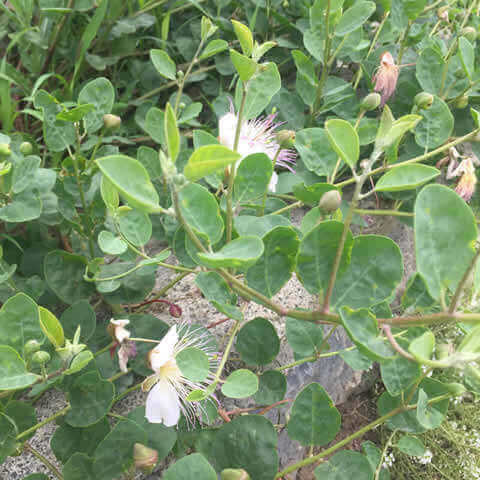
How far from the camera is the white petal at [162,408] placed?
2.45ft

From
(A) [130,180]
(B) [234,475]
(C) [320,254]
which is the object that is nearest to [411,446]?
(B) [234,475]

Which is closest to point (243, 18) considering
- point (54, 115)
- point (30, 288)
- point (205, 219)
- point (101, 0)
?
point (101, 0)

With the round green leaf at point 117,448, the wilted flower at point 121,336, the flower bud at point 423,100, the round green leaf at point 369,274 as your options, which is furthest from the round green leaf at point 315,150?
the round green leaf at point 117,448

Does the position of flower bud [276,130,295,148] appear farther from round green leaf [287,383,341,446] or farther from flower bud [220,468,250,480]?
flower bud [220,468,250,480]

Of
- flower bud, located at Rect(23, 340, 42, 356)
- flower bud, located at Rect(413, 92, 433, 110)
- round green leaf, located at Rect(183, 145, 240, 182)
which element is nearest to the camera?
round green leaf, located at Rect(183, 145, 240, 182)

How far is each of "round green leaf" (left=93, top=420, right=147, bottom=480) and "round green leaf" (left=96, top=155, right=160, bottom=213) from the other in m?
0.41

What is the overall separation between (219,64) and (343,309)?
1105mm

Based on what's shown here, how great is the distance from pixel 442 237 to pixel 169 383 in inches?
19.8

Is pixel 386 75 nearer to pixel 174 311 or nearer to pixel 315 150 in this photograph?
pixel 315 150

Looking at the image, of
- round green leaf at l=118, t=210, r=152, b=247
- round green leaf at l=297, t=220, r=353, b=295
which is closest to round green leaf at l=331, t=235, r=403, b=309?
round green leaf at l=297, t=220, r=353, b=295

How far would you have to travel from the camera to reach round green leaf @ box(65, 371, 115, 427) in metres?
0.79

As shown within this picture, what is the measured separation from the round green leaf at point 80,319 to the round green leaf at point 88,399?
0.35 feet

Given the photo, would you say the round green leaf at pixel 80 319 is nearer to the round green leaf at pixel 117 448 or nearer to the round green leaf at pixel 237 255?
the round green leaf at pixel 117 448

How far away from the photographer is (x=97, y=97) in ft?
3.13
